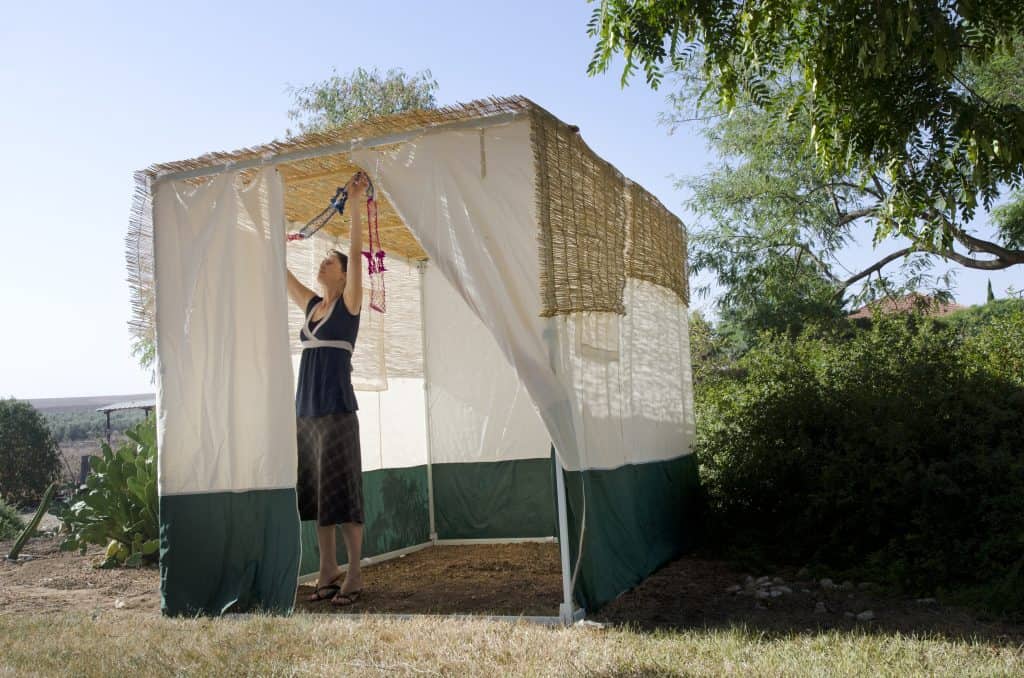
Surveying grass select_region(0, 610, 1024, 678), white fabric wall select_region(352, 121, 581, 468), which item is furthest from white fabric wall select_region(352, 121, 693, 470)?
grass select_region(0, 610, 1024, 678)

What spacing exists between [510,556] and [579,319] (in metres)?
2.58

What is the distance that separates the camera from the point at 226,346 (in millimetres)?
4938

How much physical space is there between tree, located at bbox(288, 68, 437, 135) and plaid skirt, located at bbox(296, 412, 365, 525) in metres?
14.0

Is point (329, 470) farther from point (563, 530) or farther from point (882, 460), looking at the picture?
point (882, 460)

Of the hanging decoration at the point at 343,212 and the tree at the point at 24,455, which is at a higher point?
the hanging decoration at the point at 343,212

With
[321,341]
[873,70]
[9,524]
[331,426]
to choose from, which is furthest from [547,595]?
[9,524]

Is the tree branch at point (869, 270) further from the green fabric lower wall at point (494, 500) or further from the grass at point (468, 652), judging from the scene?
the grass at point (468, 652)

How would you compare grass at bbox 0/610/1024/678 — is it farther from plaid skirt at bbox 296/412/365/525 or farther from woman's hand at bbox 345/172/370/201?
woman's hand at bbox 345/172/370/201

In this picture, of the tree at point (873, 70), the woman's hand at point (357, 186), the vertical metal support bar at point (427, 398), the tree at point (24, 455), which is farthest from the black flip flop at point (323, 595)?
the tree at point (24, 455)

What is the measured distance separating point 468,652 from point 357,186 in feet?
8.14

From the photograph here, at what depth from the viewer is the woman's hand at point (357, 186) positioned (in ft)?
16.4

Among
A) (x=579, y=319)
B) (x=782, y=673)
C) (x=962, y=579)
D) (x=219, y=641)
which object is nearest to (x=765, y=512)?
(x=962, y=579)

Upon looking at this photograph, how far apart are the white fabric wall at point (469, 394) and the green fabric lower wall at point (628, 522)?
124 cm

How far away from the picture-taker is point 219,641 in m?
4.03
